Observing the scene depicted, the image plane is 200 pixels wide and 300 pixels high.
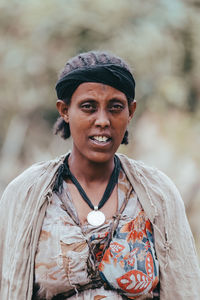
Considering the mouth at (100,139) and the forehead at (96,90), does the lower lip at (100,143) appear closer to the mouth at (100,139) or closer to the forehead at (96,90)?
the mouth at (100,139)

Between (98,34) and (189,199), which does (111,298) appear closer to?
(189,199)

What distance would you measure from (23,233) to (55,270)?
0.24 metres

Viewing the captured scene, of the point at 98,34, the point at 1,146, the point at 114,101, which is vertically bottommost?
the point at 114,101

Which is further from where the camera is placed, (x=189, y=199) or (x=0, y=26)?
(x=0, y=26)

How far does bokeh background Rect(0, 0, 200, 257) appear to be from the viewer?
8281 millimetres

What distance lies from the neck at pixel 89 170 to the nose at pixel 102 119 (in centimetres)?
26

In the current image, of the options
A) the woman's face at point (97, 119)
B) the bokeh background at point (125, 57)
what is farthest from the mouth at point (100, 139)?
the bokeh background at point (125, 57)

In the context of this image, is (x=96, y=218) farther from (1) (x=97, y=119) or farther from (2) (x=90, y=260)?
(1) (x=97, y=119)

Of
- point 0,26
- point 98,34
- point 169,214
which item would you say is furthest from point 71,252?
point 0,26

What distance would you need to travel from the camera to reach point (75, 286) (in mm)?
2463

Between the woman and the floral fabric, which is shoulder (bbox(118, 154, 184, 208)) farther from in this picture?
the floral fabric

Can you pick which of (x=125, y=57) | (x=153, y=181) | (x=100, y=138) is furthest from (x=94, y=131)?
(x=125, y=57)

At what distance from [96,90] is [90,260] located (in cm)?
80

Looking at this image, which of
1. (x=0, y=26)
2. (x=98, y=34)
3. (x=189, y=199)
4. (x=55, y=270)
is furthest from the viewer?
(x=0, y=26)
